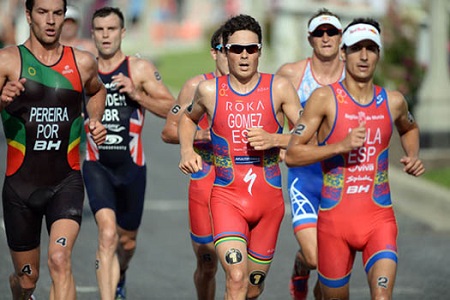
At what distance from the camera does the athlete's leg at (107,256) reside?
10.9 m

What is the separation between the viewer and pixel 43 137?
951 cm

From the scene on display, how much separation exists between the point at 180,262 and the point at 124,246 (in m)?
2.52

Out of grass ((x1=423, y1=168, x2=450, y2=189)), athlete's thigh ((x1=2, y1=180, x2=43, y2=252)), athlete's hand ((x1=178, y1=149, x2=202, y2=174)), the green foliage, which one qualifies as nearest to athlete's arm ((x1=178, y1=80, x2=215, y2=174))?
athlete's hand ((x1=178, y1=149, x2=202, y2=174))

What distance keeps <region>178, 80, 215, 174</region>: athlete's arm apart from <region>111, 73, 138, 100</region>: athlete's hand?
153 centimetres

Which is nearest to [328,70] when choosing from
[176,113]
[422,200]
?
[176,113]

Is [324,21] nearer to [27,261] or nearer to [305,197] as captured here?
[305,197]

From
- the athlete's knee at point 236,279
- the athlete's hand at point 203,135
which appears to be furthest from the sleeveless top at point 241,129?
the athlete's knee at point 236,279

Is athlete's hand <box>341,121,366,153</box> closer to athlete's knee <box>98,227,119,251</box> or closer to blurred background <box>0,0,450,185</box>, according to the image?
athlete's knee <box>98,227,119,251</box>

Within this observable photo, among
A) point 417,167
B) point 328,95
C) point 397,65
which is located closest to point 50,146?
point 328,95

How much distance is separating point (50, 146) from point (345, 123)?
7.58 feet

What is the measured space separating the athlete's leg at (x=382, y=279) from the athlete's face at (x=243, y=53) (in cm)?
180

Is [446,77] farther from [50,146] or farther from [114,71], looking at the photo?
[50,146]

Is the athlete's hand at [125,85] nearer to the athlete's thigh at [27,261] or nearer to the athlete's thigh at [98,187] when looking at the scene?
the athlete's thigh at [98,187]

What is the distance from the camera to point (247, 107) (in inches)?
371
